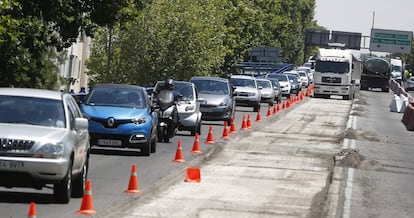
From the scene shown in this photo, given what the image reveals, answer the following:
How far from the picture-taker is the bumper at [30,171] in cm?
1388

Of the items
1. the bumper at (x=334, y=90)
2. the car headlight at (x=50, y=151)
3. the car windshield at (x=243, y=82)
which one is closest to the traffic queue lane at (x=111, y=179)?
the car headlight at (x=50, y=151)

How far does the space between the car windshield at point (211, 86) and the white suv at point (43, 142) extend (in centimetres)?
2202

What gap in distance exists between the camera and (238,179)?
20578mm

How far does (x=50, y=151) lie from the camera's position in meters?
14.1

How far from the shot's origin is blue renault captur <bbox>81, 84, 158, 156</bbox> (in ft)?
76.4

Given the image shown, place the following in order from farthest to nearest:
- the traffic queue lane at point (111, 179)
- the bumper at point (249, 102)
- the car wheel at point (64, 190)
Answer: the bumper at point (249, 102) → the car wheel at point (64, 190) → the traffic queue lane at point (111, 179)

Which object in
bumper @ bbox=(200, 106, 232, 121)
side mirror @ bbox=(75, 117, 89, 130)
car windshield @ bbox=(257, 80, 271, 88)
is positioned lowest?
car windshield @ bbox=(257, 80, 271, 88)

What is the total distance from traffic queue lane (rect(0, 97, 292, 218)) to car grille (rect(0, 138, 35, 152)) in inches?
28.7

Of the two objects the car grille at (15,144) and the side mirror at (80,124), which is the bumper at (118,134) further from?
the car grille at (15,144)

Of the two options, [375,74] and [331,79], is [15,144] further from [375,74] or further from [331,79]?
[375,74]

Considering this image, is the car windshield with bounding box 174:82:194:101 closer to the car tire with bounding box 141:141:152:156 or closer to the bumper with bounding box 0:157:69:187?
the car tire with bounding box 141:141:152:156

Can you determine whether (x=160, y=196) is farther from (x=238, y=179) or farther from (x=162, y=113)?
(x=162, y=113)

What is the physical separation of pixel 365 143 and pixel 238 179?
47.8ft

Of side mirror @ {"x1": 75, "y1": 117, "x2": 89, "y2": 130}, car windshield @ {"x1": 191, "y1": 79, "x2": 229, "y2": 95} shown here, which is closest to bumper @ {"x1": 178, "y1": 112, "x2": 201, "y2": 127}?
car windshield @ {"x1": 191, "y1": 79, "x2": 229, "y2": 95}
